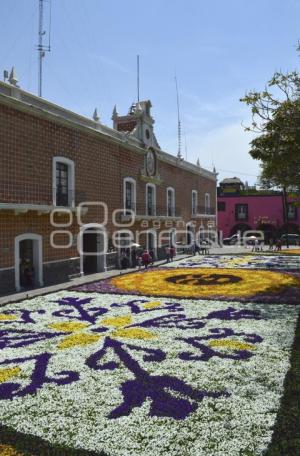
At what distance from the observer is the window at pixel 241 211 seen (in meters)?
54.5

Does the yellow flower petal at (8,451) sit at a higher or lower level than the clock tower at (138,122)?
lower

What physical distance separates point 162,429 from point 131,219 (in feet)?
70.6

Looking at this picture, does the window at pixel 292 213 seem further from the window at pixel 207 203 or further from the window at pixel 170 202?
the window at pixel 170 202

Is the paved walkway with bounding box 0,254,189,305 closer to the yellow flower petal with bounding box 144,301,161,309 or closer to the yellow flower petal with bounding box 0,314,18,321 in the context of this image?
the yellow flower petal with bounding box 0,314,18,321

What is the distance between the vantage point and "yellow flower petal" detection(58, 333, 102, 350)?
958 cm

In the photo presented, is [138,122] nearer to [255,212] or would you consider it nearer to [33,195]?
[33,195]

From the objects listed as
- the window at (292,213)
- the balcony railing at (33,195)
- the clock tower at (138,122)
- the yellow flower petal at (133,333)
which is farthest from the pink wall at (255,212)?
the yellow flower petal at (133,333)

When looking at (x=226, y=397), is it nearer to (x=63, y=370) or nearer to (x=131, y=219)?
(x=63, y=370)

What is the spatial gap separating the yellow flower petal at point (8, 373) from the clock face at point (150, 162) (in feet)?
75.5

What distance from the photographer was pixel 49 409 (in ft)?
21.0

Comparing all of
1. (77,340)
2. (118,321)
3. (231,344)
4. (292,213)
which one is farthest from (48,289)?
(292,213)

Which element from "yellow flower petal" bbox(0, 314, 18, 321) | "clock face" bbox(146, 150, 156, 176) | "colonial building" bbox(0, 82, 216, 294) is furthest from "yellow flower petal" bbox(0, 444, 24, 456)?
"clock face" bbox(146, 150, 156, 176)

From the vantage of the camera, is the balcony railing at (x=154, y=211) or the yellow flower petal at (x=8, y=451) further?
the balcony railing at (x=154, y=211)

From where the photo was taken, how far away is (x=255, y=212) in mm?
54156
